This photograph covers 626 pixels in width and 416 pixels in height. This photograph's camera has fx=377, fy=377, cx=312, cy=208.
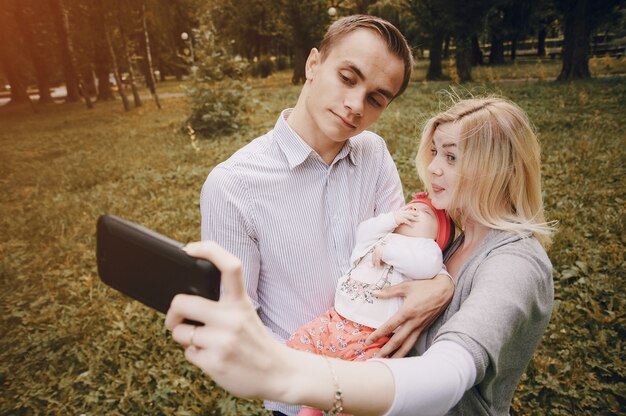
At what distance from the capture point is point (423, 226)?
196cm

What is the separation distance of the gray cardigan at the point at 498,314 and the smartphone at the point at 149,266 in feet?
2.61

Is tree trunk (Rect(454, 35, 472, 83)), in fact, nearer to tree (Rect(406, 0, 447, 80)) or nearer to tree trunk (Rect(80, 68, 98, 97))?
tree (Rect(406, 0, 447, 80))

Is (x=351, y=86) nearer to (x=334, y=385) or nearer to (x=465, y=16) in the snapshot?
(x=334, y=385)

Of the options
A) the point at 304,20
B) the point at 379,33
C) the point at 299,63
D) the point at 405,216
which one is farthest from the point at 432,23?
the point at 405,216

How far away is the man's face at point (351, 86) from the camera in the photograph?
1950mm

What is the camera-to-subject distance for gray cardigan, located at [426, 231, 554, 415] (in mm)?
1174

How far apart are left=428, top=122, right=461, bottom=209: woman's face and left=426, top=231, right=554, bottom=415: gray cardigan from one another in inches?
11.8

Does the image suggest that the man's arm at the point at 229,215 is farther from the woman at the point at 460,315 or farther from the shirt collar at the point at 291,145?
the woman at the point at 460,315

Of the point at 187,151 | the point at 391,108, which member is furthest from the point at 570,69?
the point at 187,151

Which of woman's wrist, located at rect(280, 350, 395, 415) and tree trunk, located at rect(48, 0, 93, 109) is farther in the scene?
tree trunk, located at rect(48, 0, 93, 109)

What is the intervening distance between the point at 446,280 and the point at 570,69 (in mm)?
18586

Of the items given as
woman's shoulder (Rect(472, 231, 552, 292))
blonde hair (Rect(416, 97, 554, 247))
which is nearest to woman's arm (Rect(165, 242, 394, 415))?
woman's shoulder (Rect(472, 231, 552, 292))

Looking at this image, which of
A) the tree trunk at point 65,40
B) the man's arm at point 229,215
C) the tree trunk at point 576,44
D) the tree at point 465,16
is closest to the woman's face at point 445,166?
the man's arm at point 229,215

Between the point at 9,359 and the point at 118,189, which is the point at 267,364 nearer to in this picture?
the point at 9,359
